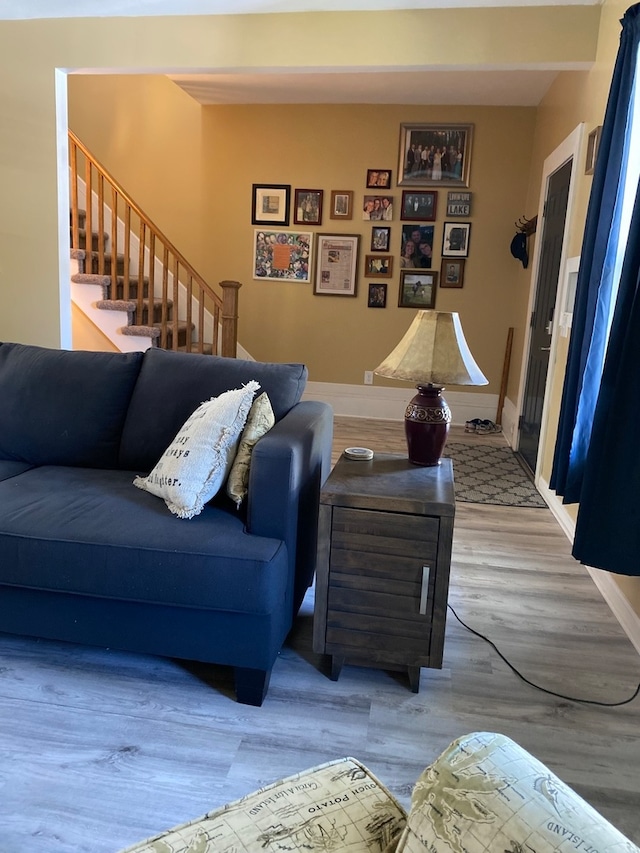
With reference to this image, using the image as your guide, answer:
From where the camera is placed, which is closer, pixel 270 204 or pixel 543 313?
pixel 543 313

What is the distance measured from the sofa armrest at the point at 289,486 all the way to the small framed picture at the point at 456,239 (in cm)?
381

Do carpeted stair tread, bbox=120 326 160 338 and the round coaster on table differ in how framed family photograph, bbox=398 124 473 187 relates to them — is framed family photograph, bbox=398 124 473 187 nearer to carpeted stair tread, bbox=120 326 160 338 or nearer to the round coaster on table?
carpeted stair tread, bbox=120 326 160 338

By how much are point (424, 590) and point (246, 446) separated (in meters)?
0.69

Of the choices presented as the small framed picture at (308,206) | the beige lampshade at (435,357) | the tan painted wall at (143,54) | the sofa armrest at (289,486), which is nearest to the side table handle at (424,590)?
the sofa armrest at (289,486)

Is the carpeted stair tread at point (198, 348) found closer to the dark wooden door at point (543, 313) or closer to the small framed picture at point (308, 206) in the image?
the small framed picture at point (308, 206)

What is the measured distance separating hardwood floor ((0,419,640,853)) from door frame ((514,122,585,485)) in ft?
5.67

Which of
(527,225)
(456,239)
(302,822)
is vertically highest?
(527,225)

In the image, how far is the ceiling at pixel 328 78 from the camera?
132 inches

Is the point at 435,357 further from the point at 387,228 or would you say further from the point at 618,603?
the point at 387,228

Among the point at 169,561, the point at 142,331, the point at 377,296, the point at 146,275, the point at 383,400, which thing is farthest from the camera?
the point at 146,275

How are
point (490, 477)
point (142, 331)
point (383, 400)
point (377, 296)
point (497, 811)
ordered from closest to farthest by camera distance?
point (497, 811)
point (490, 477)
point (142, 331)
point (377, 296)
point (383, 400)

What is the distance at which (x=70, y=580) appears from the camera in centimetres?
184

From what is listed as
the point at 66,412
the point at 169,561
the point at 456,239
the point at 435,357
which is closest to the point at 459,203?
the point at 456,239

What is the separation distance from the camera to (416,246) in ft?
18.2
